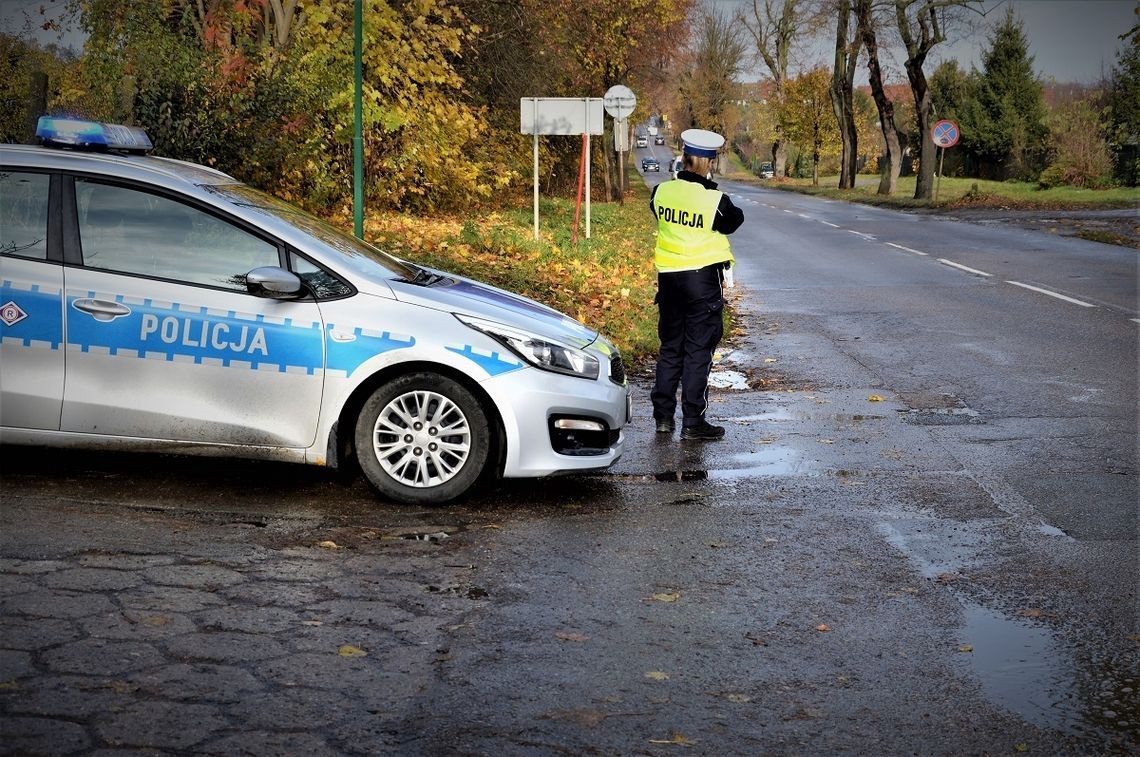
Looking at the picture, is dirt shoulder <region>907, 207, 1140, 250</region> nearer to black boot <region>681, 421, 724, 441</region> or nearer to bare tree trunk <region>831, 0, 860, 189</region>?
black boot <region>681, 421, 724, 441</region>

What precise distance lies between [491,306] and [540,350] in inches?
14.9

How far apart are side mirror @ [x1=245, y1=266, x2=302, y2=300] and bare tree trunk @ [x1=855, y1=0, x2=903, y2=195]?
159ft

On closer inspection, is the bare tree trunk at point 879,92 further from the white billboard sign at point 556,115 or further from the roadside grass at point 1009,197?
the white billboard sign at point 556,115

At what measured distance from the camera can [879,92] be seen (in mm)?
54969

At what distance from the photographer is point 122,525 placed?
239 inches

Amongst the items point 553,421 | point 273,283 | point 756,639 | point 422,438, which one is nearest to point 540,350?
point 553,421

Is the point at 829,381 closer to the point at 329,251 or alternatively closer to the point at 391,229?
the point at 329,251

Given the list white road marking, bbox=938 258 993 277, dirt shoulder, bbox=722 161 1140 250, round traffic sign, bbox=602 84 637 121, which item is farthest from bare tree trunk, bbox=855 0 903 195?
white road marking, bbox=938 258 993 277

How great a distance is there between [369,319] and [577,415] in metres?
1.14

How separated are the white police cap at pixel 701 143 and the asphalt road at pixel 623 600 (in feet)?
5.96

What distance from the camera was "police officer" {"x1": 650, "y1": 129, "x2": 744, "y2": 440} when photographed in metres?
8.50

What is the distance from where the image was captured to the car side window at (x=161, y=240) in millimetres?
6668

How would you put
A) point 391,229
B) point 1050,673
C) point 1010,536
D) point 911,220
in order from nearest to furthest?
point 1050,673
point 1010,536
point 391,229
point 911,220

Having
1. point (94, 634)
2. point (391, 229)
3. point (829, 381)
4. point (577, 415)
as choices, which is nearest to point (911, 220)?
point (391, 229)
